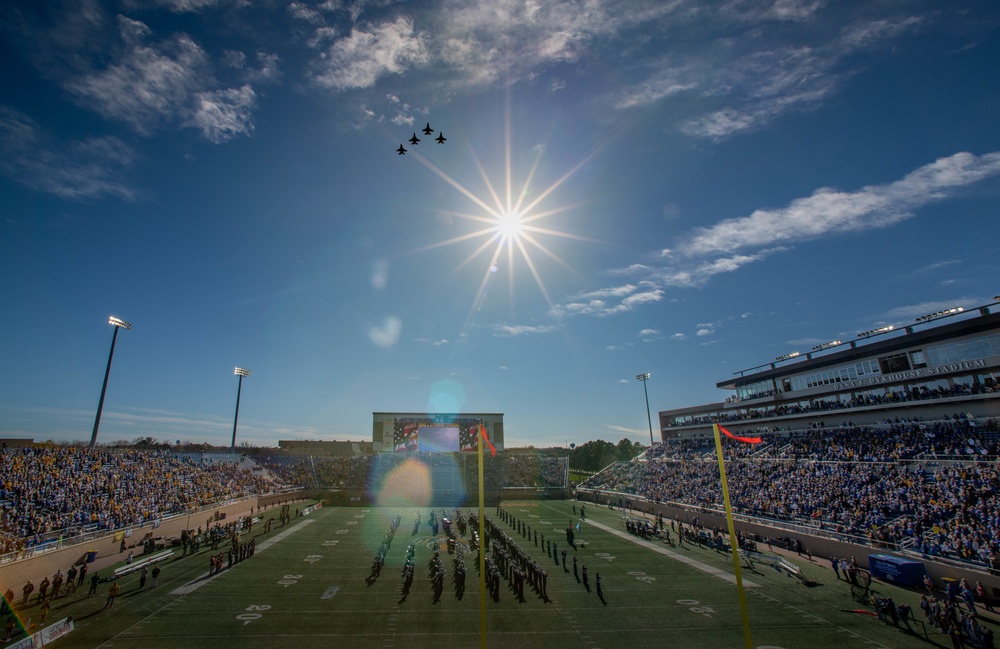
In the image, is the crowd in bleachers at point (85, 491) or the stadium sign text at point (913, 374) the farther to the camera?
the stadium sign text at point (913, 374)

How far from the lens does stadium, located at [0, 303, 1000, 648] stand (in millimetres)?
18578

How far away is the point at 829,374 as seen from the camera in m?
48.9

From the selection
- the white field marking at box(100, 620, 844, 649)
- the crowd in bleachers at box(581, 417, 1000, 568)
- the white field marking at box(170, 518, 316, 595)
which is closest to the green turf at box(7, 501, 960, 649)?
the white field marking at box(100, 620, 844, 649)

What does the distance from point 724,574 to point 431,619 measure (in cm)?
1639

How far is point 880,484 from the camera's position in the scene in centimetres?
3123

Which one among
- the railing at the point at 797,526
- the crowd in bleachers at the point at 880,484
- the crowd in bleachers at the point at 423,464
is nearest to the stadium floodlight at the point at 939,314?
the crowd in bleachers at the point at 880,484

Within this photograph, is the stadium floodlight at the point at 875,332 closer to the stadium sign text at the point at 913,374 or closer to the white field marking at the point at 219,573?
the stadium sign text at the point at 913,374

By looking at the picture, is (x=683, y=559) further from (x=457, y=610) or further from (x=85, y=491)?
(x=85, y=491)

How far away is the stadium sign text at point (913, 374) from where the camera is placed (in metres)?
36.2

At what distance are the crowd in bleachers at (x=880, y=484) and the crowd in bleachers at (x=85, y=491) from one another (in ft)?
146

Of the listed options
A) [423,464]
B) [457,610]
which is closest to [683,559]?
[457,610]

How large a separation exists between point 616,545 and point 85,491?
124ft

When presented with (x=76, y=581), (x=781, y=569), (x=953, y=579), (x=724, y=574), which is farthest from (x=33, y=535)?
(x=953, y=579)

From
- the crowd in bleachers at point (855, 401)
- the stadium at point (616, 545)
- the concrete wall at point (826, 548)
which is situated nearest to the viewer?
the stadium at point (616, 545)
